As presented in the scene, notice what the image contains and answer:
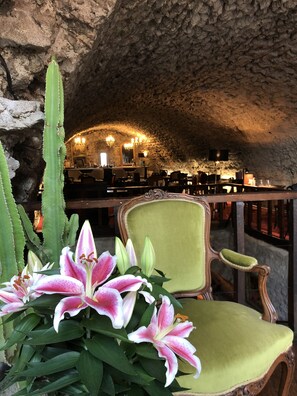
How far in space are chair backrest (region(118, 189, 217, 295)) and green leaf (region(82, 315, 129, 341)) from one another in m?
1.17

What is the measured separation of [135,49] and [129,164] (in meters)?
12.2

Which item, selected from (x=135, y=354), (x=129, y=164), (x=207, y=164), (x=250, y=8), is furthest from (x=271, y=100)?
(x=129, y=164)

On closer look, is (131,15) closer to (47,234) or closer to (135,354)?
(47,234)

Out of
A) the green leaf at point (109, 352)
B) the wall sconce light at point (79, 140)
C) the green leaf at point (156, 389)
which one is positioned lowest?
the green leaf at point (156, 389)

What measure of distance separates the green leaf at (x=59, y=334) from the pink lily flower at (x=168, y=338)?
105 millimetres

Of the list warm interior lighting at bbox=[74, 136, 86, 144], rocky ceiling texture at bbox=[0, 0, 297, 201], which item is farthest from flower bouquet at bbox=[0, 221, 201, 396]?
warm interior lighting at bbox=[74, 136, 86, 144]

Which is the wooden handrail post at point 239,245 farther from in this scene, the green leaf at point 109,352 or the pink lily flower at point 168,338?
the green leaf at point 109,352

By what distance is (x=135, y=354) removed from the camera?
711 millimetres

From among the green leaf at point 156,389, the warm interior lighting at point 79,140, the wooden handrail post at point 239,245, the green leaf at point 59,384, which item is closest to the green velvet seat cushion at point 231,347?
the green leaf at point 156,389

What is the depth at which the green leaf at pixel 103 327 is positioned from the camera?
25.3 inches

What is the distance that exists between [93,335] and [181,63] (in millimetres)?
4009

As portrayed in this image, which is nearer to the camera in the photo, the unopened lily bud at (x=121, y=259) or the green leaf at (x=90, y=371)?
the green leaf at (x=90, y=371)

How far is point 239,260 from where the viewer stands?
1805 millimetres

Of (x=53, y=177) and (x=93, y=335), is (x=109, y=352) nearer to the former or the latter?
(x=93, y=335)
